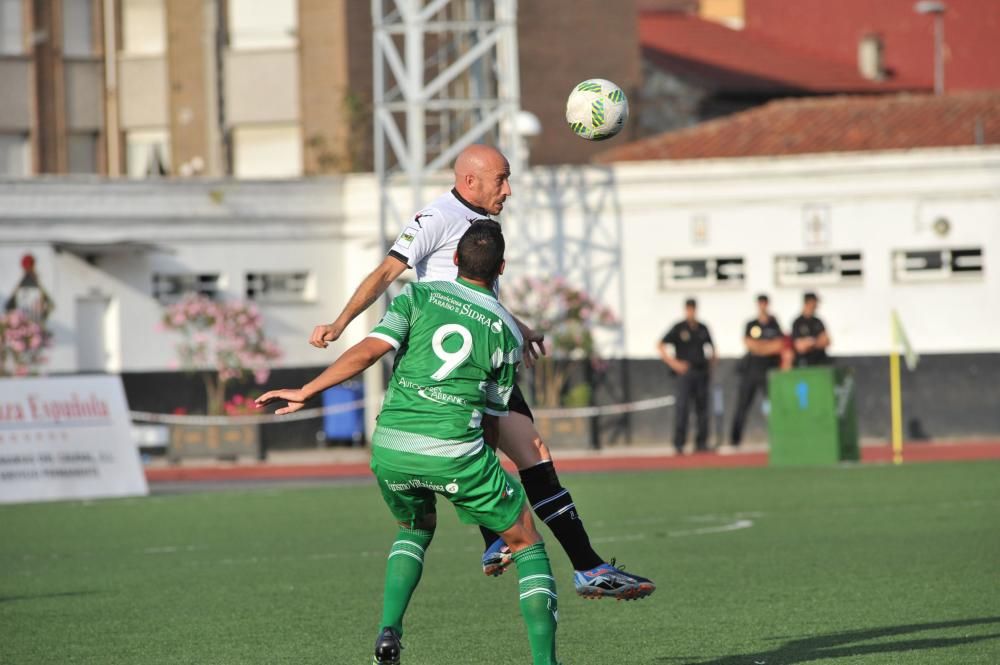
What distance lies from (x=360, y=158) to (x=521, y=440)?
28.4m

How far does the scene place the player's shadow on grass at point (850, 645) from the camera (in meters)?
8.39

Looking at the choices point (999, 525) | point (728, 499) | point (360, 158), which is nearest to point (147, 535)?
point (728, 499)

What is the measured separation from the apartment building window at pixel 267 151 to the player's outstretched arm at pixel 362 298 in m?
29.4

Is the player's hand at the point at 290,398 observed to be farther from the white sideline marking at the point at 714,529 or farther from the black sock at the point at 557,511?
the white sideline marking at the point at 714,529

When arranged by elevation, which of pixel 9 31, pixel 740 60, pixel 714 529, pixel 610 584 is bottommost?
pixel 714 529

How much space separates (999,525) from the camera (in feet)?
47.1

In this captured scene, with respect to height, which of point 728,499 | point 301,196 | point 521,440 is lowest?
point 728,499

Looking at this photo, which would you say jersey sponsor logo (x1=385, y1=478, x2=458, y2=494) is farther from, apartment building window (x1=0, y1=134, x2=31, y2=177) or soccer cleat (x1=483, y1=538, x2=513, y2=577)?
apartment building window (x1=0, y1=134, x2=31, y2=177)

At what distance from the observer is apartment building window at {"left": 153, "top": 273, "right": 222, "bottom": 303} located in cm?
3284

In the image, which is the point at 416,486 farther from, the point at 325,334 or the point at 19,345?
the point at 19,345

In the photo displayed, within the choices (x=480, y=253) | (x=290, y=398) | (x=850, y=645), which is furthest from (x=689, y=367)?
(x=290, y=398)

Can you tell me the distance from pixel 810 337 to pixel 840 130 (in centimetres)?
996

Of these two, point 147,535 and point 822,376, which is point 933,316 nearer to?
point 822,376

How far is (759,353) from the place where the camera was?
2678 cm
